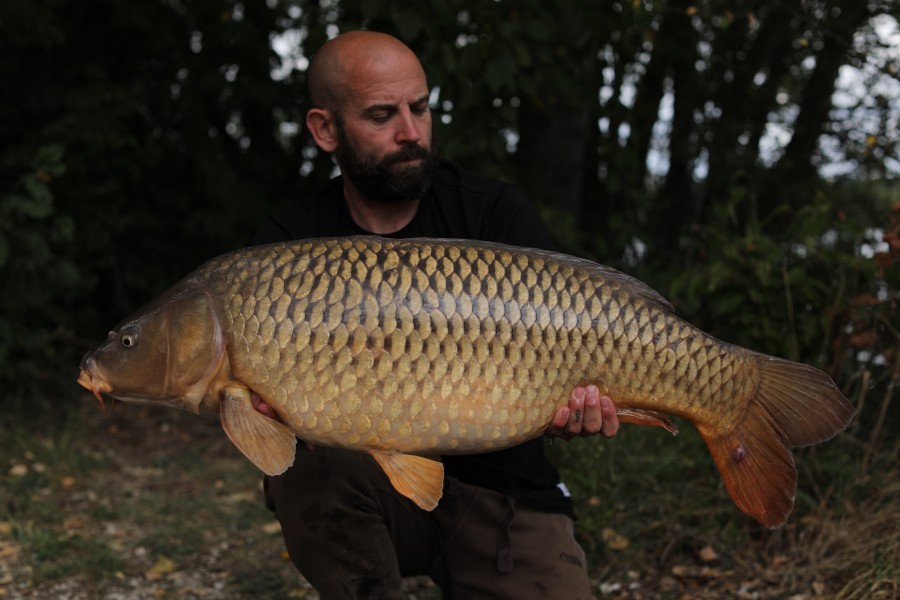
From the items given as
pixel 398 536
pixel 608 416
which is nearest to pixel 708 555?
pixel 398 536

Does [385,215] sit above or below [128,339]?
above

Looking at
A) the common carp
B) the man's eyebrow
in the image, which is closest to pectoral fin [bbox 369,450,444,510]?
the common carp

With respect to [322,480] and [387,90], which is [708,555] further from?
[387,90]

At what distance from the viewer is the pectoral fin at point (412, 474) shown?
1586 millimetres

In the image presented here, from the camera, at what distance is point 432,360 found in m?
1.55

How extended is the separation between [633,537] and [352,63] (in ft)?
4.07

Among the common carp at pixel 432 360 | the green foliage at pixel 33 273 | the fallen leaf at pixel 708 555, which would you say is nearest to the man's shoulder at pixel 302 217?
the common carp at pixel 432 360

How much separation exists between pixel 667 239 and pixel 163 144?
2.15m

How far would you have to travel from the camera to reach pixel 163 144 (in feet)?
14.9

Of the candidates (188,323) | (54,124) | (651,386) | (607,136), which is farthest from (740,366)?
(54,124)

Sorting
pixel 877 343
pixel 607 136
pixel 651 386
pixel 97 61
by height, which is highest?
pixel 97 61

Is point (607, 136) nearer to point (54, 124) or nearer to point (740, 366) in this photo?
point (54, 124)

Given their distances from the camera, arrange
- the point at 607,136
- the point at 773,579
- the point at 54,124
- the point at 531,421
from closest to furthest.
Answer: the point at 531,421 < the point at 773,579 < the point at 54,124 < the point at 607,136

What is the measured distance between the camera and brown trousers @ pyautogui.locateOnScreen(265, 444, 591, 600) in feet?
6.15
